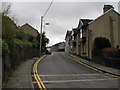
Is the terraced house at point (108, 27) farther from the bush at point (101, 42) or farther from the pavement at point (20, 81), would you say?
the pavement at point (20, 81)

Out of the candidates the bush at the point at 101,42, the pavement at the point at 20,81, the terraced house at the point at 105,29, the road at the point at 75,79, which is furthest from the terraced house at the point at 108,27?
the pavement at the point at 20,81

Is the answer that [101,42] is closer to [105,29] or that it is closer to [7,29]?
[105,29]

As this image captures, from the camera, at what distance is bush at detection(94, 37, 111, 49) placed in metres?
23.4

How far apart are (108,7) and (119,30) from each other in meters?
5.15

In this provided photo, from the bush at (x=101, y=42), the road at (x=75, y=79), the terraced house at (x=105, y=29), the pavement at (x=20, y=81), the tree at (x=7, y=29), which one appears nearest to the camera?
the pavement at (x=20, y=81)

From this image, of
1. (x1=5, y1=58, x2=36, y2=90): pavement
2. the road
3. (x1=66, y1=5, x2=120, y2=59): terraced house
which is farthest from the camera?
(x1=66, y1=5, x2=120, y2=59): terraced house

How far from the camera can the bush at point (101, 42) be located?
23.4m

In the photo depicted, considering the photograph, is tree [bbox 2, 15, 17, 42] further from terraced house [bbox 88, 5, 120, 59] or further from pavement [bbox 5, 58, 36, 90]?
terraced house [bbox 88, 5, 120, 59]

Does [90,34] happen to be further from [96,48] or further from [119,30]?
[119,30]

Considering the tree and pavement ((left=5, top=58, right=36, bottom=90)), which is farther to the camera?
the tree

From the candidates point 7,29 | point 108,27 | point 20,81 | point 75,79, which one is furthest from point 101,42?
point 20,81

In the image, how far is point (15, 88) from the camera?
7672 millimetres

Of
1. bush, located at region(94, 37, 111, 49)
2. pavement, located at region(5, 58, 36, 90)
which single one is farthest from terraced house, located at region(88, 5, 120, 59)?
pavement, located at region(5, 58, 36, 90)

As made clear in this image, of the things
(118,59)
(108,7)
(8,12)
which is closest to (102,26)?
(108,7)
